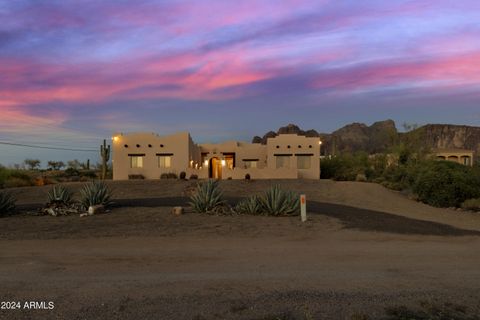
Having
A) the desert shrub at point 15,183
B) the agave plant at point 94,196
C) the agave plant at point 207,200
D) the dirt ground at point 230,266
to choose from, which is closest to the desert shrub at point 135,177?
the desert shrub at point 15,183

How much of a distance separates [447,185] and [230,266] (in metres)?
18.7

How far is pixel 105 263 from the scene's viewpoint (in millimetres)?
8000

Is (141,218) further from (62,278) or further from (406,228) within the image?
(406,228)

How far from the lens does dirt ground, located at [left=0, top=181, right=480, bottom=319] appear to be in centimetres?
560

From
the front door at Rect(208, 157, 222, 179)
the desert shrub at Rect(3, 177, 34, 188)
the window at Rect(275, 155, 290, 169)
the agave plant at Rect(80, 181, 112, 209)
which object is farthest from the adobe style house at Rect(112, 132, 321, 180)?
the agave plant at Rect(80, 181, 112, 209)

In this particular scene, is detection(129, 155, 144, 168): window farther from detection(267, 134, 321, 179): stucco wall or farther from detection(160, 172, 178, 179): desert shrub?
detection(267, 134, 321, 179): stucco wall

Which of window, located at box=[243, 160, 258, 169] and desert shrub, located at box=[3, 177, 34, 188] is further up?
window, located at box=[243, 160, 258, 169]

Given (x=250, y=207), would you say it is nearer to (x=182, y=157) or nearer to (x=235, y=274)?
(x=235, y=274)

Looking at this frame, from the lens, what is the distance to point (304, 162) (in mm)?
41625

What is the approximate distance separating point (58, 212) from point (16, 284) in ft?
29.9

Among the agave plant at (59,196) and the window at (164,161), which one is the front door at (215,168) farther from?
the agave plant at (59,196)

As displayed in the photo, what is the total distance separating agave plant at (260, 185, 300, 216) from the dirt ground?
748 millimetres

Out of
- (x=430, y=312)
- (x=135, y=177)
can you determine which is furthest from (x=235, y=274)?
(x=135, y=177)

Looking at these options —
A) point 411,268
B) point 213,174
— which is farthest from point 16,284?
point 213,174
